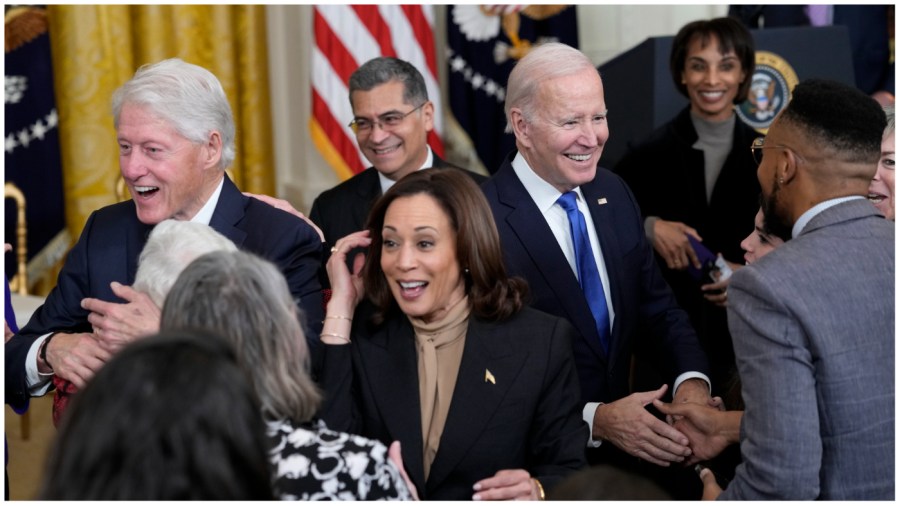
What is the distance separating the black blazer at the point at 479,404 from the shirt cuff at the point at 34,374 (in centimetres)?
71

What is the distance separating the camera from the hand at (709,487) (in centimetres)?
257

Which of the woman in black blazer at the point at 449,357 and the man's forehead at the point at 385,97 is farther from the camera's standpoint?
the man's forehead at the point at 385,97

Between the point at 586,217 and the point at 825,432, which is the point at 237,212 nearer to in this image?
the point at 586,217

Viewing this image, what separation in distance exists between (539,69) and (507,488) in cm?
128

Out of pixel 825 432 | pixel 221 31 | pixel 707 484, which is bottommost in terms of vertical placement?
pixel 707 484

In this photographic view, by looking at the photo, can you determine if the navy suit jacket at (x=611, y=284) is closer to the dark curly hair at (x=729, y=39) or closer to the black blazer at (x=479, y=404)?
the black blazer at (x=479, y=404)

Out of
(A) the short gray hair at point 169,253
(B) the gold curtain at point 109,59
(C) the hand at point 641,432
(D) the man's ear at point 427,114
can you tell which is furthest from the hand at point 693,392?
(B) the gold curtain at point 109,59

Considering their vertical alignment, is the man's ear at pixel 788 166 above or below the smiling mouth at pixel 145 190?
above

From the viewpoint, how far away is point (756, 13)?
17.7 feet

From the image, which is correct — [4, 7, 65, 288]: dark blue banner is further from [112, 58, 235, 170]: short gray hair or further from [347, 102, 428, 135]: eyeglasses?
[112, 58, 235, 170]: short gray hair

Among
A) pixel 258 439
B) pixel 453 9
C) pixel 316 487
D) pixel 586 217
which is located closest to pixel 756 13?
pixel 453 9

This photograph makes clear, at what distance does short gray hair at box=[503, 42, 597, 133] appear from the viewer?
3209 mm

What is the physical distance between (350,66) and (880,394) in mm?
4102

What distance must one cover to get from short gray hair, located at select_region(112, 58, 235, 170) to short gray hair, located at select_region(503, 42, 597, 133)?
2.86 ft
